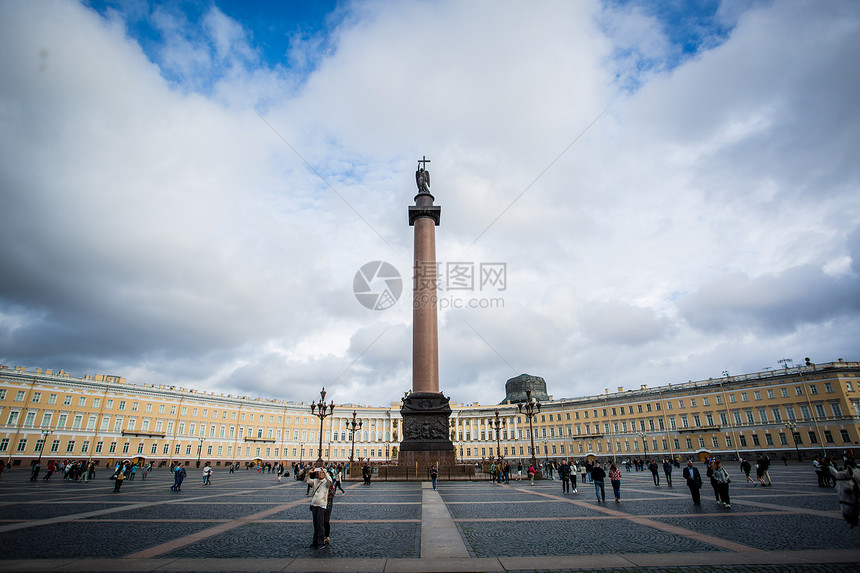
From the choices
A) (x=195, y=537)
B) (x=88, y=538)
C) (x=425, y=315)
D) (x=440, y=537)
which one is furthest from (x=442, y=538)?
(x=425, y=315)

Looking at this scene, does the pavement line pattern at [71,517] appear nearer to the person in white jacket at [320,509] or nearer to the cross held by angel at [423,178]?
the person in white jacket at [320,509]

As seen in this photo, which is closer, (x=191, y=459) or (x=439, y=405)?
(x=439, y=405)

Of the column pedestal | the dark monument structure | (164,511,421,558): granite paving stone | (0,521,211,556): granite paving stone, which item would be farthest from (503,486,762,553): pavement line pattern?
the dark monument structure

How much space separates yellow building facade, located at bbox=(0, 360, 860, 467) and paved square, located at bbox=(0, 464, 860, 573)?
31.0 m

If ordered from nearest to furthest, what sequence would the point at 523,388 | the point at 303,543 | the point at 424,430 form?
the point at 303,543 → the point at 424,430 → the point at 523,388

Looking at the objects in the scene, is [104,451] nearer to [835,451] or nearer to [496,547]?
[496,547]

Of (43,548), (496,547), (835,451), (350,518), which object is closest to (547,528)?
(496,547)

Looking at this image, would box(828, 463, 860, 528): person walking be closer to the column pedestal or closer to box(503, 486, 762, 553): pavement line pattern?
box(503, 486, 762, 553): pavement line pattern

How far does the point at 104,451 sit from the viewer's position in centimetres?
6456

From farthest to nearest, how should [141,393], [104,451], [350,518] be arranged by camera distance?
1. [141,393]
2. [104,451]
3. [350,518]

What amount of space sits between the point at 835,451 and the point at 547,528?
64123 mm

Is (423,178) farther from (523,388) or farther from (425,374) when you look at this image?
(523,388)

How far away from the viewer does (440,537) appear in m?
8.45

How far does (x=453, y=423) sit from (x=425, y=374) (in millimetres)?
71211
